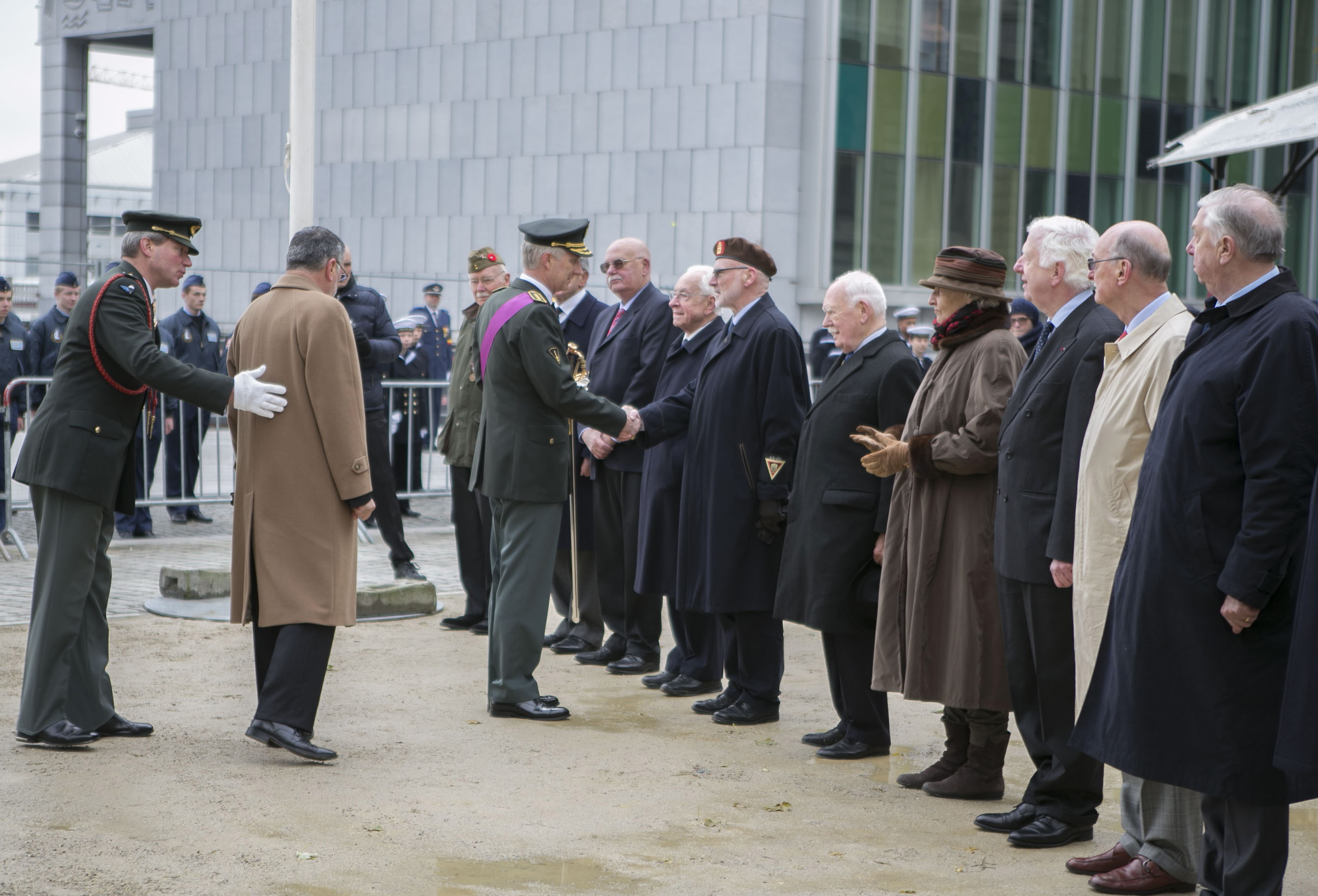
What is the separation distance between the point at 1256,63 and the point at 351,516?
1113 inches

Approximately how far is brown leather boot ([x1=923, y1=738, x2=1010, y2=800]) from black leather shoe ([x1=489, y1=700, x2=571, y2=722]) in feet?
5.92

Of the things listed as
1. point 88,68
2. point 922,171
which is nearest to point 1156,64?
point 922,171

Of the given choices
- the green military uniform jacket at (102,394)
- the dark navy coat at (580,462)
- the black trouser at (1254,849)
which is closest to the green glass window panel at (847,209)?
the dark navy coat at (580,462)

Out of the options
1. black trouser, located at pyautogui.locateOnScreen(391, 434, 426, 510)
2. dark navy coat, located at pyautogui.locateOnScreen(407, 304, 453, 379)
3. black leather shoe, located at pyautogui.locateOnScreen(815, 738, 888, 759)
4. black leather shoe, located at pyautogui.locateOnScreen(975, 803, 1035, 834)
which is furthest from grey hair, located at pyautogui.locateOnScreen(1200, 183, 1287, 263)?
dark navy coat, located at pyautogui.locateOnScreen(407, 304, 453, 379)

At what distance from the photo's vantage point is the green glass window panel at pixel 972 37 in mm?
25828

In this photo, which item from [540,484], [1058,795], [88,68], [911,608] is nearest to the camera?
[1058,795]

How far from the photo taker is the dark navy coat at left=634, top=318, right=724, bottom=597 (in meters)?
7.42

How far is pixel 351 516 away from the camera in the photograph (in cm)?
603

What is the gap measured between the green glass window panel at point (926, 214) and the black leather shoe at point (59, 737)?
21.2 m

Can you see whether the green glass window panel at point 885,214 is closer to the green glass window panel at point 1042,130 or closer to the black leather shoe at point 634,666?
the green glass window panel at point 1042,130

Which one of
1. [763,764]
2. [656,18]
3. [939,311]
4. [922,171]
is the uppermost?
[656,18]

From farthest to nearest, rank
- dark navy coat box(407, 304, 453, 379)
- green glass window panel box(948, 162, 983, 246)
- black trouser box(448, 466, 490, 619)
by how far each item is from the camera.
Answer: green glass window panel box(948, 162, 983, 246) → dark navy coat box(407, 304, 453, 379) → black trouser box(448, 466, 490, 619)

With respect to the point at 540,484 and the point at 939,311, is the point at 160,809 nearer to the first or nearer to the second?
the point at 540,484

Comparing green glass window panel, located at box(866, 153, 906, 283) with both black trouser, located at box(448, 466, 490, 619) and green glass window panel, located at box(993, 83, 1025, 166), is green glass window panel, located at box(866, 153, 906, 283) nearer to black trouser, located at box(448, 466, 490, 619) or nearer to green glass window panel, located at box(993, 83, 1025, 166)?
green glass window panel, located at box(993, 83, 1025, 166)
